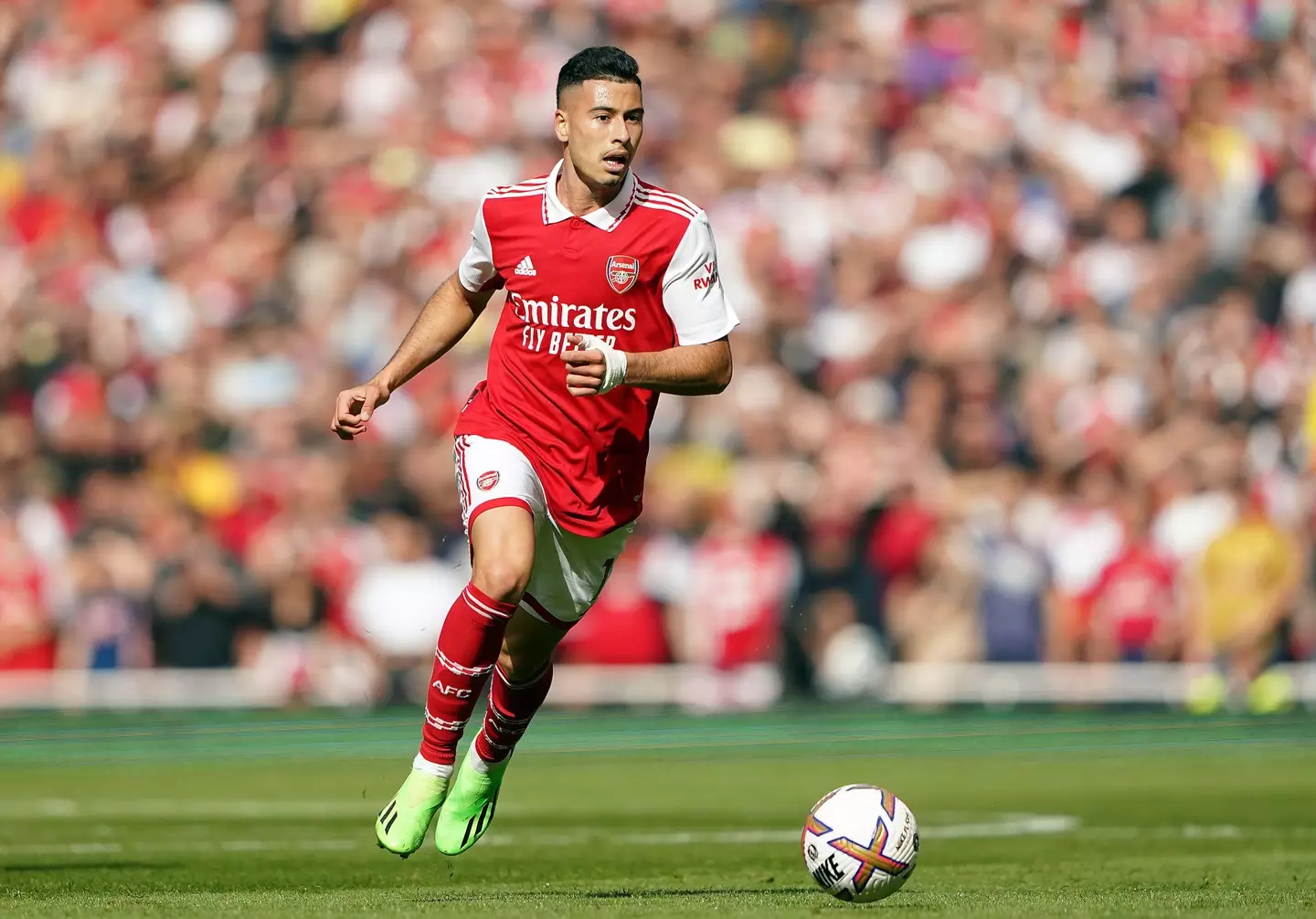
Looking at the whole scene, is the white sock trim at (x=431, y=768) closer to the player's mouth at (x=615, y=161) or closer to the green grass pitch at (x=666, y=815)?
the green grass pitch at (x=666, y=815)

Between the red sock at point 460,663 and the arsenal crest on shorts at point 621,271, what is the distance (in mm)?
1252

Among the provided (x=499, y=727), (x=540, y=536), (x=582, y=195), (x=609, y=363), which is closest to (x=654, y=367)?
(x=609, y=363)

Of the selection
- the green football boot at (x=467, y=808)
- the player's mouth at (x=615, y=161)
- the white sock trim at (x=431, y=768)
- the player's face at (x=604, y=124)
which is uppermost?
the player's face at (x=604, y=124)

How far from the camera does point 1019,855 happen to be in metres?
10.4

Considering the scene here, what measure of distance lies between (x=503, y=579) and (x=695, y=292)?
1.31 m

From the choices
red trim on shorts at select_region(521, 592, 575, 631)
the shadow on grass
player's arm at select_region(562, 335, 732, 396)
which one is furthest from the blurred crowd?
player's arm at select_region(562, 335, 732, 396)

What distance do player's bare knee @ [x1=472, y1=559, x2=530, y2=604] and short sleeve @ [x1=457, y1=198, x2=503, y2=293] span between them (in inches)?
51.1

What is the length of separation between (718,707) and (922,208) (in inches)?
215

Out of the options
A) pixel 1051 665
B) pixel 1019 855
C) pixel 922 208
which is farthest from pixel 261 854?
pixel 922 208

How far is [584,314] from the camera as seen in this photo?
8.55 metres

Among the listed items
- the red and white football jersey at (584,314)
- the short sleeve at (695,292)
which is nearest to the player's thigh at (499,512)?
the red and white football jersey at (584,314)

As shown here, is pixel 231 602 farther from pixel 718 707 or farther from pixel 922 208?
pixel 922 208

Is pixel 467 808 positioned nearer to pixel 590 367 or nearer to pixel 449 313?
pixel 449 313

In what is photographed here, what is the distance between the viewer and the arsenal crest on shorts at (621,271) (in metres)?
8.48
